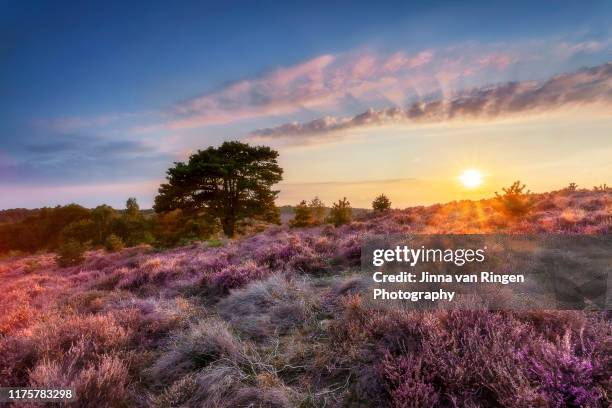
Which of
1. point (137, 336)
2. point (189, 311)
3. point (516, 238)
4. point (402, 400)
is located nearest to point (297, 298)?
point (189, 311)

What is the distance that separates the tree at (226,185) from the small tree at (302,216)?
5297 mm

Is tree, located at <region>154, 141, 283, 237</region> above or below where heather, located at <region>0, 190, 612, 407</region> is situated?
above

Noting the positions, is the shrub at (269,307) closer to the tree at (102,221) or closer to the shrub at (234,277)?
the shrub at (234,277)

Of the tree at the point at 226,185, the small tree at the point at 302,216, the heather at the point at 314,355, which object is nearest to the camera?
the heather at the point at 314,355

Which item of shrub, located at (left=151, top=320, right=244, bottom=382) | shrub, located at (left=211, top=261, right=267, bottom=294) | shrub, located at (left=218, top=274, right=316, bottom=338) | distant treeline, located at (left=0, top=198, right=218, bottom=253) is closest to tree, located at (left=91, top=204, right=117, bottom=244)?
distant treeline, located at (left=0, top=198, right=218, bottom=253)

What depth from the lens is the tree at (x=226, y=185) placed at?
28.6 m

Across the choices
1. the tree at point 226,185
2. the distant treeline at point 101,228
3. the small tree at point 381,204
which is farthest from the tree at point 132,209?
the small tree at point 381,204

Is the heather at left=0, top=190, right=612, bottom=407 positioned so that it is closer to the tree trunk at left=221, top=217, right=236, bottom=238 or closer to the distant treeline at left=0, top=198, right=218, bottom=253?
the distant treeline at left=0, top=198, right=218, bottom=253

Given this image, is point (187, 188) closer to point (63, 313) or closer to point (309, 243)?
point (309, 243)

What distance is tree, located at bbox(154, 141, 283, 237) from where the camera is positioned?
28.6 m

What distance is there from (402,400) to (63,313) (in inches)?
269

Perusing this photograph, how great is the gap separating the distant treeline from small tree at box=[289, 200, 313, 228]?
Answer: 675 centimetres

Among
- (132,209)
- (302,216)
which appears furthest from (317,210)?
(132,209)

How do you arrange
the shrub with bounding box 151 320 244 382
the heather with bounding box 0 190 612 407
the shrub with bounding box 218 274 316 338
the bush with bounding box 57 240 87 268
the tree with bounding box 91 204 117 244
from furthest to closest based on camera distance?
the tree with bounding box 91 204 117 244 → the bush with bounding box 57 240 87 268 → the shrub with bounding box 218 274 316 338 → the shrub with bounding box 151 320 244 382 → the heather with bounding box 0 190 612 407
